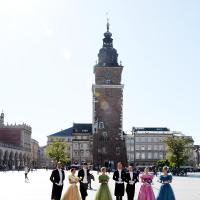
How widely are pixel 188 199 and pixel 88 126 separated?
109 meters

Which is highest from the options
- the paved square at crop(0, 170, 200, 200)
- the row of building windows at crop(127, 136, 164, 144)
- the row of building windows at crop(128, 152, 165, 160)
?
the row of building windows at crop(127, 136, 164, 144)

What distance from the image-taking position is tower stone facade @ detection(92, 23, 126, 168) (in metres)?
85.2

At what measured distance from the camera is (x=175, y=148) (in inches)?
2977

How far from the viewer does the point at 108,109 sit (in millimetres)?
87062

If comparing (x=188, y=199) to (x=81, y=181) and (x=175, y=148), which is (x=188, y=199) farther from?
(x=175, y=148)

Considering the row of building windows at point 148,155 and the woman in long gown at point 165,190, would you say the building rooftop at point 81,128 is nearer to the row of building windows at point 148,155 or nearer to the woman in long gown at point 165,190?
the row of building windows at point 148,155

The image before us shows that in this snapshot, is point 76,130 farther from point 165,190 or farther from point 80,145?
point 165,190

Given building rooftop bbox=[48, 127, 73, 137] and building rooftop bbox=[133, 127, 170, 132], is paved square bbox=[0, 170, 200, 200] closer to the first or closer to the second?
building rooftop bbox=[133, 127, 170, 132]

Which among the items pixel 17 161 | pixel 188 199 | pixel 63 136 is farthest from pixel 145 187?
pixel 63 136

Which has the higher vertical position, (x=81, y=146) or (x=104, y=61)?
(x=104, y=61)

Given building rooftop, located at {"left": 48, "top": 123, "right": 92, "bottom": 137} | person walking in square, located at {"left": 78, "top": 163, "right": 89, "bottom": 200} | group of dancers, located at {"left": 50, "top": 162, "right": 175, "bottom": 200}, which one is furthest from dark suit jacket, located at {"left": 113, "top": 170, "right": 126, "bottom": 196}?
building rooftop, located at {"left": 48, "top": 123, "right": 92, "bottom": 137}

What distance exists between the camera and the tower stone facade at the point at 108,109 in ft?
280

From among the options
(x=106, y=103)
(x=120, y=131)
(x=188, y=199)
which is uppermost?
(x=106, y=103)


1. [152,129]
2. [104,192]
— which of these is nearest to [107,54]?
[152,129]
